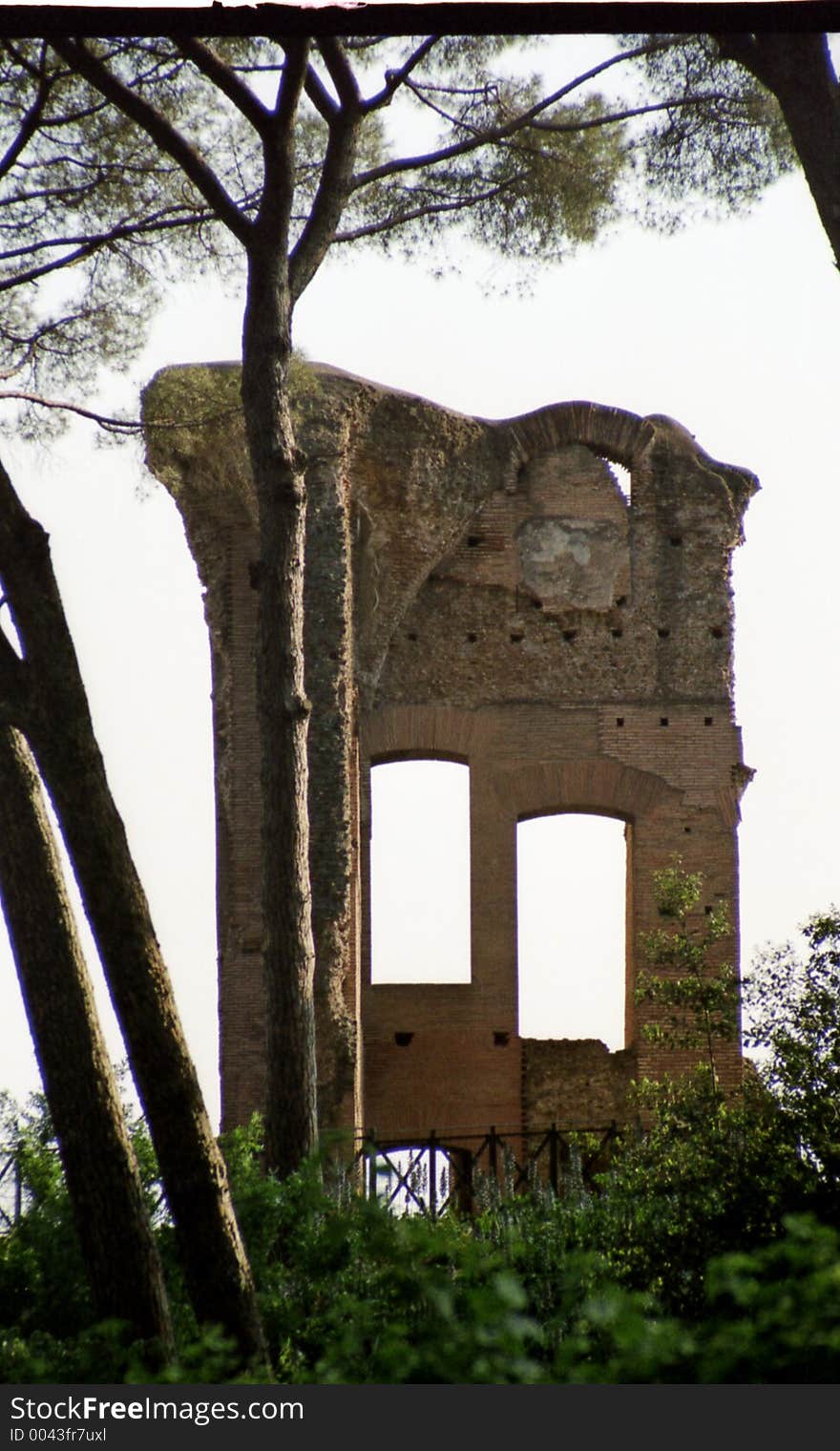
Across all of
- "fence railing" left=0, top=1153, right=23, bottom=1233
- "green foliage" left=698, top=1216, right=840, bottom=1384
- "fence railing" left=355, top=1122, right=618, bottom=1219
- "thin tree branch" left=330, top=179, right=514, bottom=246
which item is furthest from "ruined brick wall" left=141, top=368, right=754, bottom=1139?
"green foliage" left=698, top=1216, right=840, bottom=1384

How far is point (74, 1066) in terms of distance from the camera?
17.5ft

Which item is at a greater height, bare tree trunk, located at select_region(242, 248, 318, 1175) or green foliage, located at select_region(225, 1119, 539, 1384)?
bare tree trunk, located at select_region(242, 248, 318, 1175)

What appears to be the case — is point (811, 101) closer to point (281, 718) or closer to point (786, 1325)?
point (281, 718)

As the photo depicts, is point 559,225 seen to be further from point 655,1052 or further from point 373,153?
point 655,1052

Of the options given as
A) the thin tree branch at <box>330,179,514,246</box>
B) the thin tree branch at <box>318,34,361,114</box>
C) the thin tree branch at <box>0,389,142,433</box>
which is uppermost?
the thin tree branch at <box>330,179,514,246</box>

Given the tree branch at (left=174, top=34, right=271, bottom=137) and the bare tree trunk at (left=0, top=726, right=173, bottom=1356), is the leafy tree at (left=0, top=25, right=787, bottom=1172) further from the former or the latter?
the bare tree trunk at (left=0, top=726, right=173, bottom=1356)

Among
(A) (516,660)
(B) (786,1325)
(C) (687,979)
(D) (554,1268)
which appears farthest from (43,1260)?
(A) (516,660)

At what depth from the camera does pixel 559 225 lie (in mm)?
8086

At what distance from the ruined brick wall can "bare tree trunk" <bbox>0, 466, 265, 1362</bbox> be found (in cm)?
643

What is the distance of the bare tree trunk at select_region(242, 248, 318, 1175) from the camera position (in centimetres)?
777

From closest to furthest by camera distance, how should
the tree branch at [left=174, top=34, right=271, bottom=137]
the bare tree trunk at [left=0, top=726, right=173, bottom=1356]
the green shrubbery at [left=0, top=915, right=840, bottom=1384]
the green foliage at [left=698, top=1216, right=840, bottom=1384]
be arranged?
the green foliage at [left=698, top=1216, right=840, bottom=1384], the green shrubbery at [left=0, top=915, right=840, bottom=1384], the bare tree trunk at [left=0, top=726, right=173, bottom=1356], the tree branch at [left=174, top=34, right=271, bottom=137]

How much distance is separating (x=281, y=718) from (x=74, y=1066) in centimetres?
288

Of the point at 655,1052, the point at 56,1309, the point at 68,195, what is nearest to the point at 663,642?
the point at 655,1052

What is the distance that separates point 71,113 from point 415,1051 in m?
7.07
